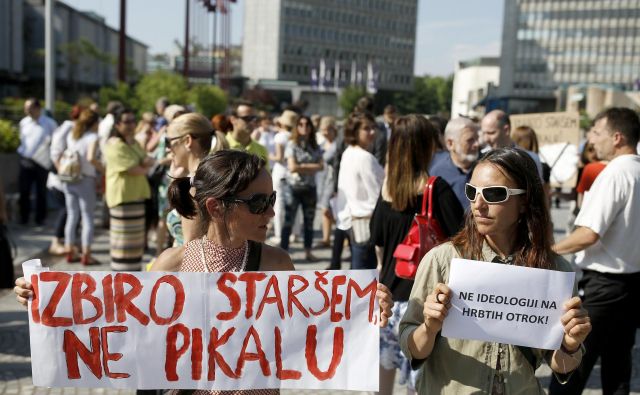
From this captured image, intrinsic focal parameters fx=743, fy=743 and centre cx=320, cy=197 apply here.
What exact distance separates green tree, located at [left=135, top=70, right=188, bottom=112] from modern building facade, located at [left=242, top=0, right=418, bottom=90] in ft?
289

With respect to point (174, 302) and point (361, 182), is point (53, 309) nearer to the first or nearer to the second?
point (174, 302)

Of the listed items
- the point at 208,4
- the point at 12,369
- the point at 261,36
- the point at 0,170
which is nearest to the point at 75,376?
the point at 12,369

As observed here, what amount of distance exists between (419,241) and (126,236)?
3679 mm

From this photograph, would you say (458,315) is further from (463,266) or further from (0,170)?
(0,170)

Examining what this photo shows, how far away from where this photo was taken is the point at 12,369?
5293 mm

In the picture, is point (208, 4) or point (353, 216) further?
point (208, 4)

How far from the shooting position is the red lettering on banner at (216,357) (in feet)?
8.54

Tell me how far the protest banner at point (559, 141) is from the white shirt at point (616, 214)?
17.6 feet

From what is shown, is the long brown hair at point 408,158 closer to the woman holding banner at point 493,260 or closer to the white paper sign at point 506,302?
the woman holding banner at point 493,260

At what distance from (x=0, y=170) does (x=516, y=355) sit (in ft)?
37.7

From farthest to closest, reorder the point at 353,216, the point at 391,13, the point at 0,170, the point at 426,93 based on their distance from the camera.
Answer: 1. the point at 426,93
2. the point at 391,13
3. the point at 0,170
4. the point at 353,216

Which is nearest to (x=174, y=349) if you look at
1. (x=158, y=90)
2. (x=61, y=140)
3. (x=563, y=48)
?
(x=61, y=140)

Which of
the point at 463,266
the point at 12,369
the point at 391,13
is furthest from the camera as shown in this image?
the point at 391,13

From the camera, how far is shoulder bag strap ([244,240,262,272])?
106 inches
